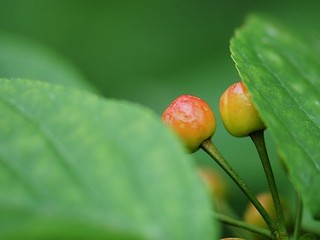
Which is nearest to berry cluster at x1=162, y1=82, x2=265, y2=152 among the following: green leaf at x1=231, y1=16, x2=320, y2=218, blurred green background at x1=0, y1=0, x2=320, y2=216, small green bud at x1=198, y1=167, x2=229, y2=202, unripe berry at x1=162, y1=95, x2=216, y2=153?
unripe berry at x1=162, y1=95, x2=216, y2=153

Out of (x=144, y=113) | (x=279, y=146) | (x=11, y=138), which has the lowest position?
(x=279, y=146)

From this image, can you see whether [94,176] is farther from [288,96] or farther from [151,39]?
[151,39]

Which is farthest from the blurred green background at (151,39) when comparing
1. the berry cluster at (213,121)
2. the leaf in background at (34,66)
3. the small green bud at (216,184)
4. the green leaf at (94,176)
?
the green leaf at (94,176)

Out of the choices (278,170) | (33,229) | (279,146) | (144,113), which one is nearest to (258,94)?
(279,146)

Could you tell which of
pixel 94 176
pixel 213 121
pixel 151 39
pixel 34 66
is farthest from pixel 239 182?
pixel 151 39

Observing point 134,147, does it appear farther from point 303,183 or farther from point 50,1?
point 50,1

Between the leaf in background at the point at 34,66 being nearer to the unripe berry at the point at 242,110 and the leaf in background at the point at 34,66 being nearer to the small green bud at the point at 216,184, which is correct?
the small green bud at the point at 216,184
